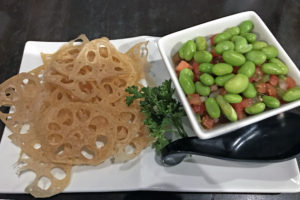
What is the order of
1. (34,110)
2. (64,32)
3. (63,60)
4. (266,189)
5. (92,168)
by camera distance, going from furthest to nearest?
(64,32), (63,60), (34,110), (92,168), (266,189)

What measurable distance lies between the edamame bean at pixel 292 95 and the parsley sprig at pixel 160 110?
535 mm

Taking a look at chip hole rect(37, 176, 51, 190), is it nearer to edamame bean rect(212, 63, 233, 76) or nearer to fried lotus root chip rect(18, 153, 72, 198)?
fried lotus root chip rect(18, 153, 72, 198)

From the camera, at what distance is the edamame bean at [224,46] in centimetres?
121

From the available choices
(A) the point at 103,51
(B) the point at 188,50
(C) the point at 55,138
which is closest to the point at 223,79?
(B) the point at 188,50

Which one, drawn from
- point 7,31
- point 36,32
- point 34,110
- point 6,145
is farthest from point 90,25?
point 6,145

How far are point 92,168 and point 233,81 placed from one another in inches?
36.7

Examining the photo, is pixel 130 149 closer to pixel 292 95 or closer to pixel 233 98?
pixel 233 98

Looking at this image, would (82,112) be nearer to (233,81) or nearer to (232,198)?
(233,81)

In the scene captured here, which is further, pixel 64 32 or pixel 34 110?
pixel 64 32

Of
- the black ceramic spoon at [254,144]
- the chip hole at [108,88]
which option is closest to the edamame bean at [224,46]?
the black ceramic spoon at [254,144]

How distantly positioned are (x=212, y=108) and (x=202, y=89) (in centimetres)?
11

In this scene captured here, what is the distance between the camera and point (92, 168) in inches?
56.9

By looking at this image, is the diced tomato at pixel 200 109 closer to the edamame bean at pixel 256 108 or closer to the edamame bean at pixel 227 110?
the edamame bean at pixel 227 110

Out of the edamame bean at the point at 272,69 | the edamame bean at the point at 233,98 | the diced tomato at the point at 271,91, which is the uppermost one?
the edamame bean at the point at 272,69
